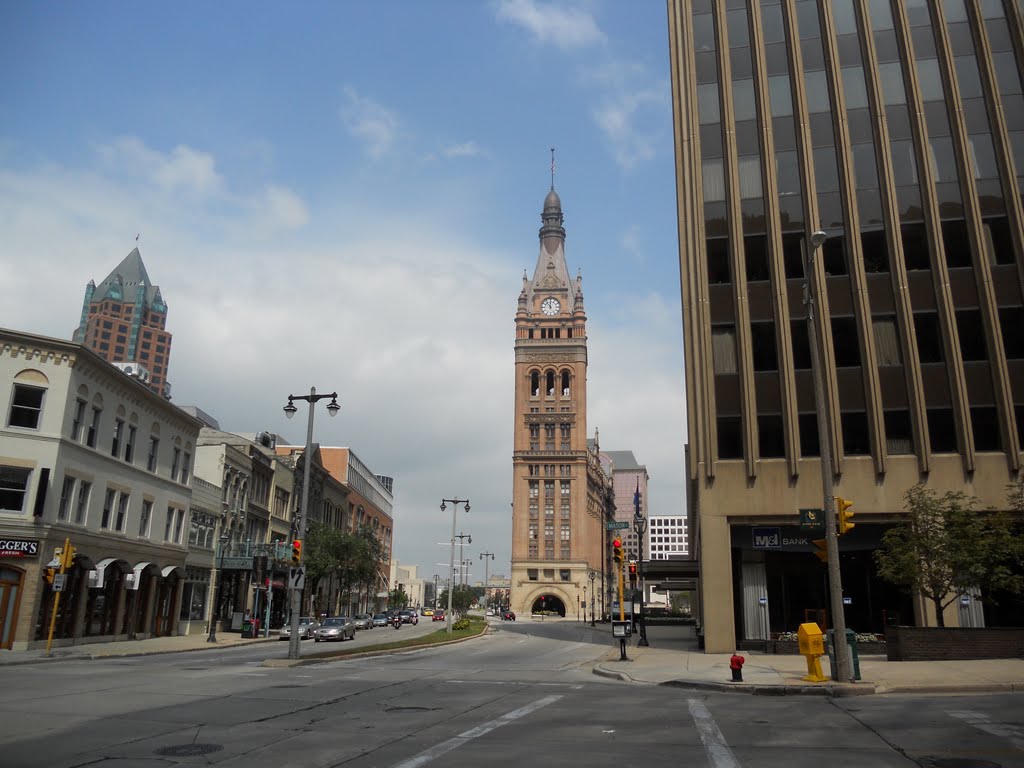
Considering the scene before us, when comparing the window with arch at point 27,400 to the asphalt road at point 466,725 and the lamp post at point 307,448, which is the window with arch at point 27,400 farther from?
the asphalt road at point 466,725

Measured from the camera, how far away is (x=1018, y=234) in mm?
33562

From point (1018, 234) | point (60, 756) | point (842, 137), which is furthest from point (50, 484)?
point (1018, 234)

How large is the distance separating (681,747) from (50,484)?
3062cm

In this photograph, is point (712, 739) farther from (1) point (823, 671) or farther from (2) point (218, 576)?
(2) point (218, 576)

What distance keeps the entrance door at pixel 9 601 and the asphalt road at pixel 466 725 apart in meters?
12.6

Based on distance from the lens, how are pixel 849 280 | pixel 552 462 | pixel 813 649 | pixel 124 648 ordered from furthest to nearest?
pixel 552 462 → pixel 124 648 → pixel 849 280 → pixel 813 649

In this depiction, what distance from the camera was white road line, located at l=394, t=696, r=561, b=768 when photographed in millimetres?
9633

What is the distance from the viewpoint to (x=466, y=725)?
12766 mm

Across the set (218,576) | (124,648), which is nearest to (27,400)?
(124,648)

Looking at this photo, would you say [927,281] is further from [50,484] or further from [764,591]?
[50,484]

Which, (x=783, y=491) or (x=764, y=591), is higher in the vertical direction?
(x=783, y=491)

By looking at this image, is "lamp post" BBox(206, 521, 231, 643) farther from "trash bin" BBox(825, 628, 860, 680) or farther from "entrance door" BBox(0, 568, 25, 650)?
"trash bin" BBox(825, 628, 860, 680)

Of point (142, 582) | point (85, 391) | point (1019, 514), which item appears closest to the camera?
point (1019, 514)

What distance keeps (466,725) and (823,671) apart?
1378 centimetres
